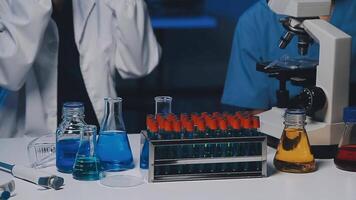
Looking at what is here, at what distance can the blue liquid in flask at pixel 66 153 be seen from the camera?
5.01 ft

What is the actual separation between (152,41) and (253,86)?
16.1 inches

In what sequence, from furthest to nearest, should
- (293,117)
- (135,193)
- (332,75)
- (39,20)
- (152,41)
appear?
(152,41) → (39,20) → (332,75) → (293,117) → (135,193)

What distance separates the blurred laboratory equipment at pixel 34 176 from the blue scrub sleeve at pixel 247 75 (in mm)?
1207

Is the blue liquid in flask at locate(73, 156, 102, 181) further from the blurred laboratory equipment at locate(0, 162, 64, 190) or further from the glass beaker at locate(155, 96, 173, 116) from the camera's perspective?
the glass beaker at locate(155, 96, 173, 116)

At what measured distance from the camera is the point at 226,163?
149cm

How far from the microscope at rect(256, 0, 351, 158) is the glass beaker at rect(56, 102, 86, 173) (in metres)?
0.49

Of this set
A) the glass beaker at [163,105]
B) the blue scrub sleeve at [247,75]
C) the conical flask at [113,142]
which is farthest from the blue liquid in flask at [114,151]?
the blue scrub sleeve at [247,75]

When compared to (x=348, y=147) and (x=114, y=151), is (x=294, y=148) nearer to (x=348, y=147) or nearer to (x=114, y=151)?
(x=348, y=147)

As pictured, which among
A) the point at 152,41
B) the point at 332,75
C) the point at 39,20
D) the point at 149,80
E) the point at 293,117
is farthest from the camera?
the point at 149,80

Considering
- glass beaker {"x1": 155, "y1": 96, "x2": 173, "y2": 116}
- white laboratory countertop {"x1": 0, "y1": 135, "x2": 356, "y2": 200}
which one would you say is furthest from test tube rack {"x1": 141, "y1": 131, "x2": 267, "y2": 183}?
glass beaker {"x1": 155, "y1": 96, "x2": 173, "y2": 116}

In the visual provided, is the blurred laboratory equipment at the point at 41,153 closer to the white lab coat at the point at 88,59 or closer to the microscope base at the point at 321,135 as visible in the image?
the microscope base at the point at 321,135

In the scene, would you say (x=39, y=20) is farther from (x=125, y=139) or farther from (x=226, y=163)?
(x=226, y=163)

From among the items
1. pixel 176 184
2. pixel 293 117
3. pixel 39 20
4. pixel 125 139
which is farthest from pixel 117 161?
pixel 39 20

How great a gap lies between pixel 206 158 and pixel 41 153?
411mm
